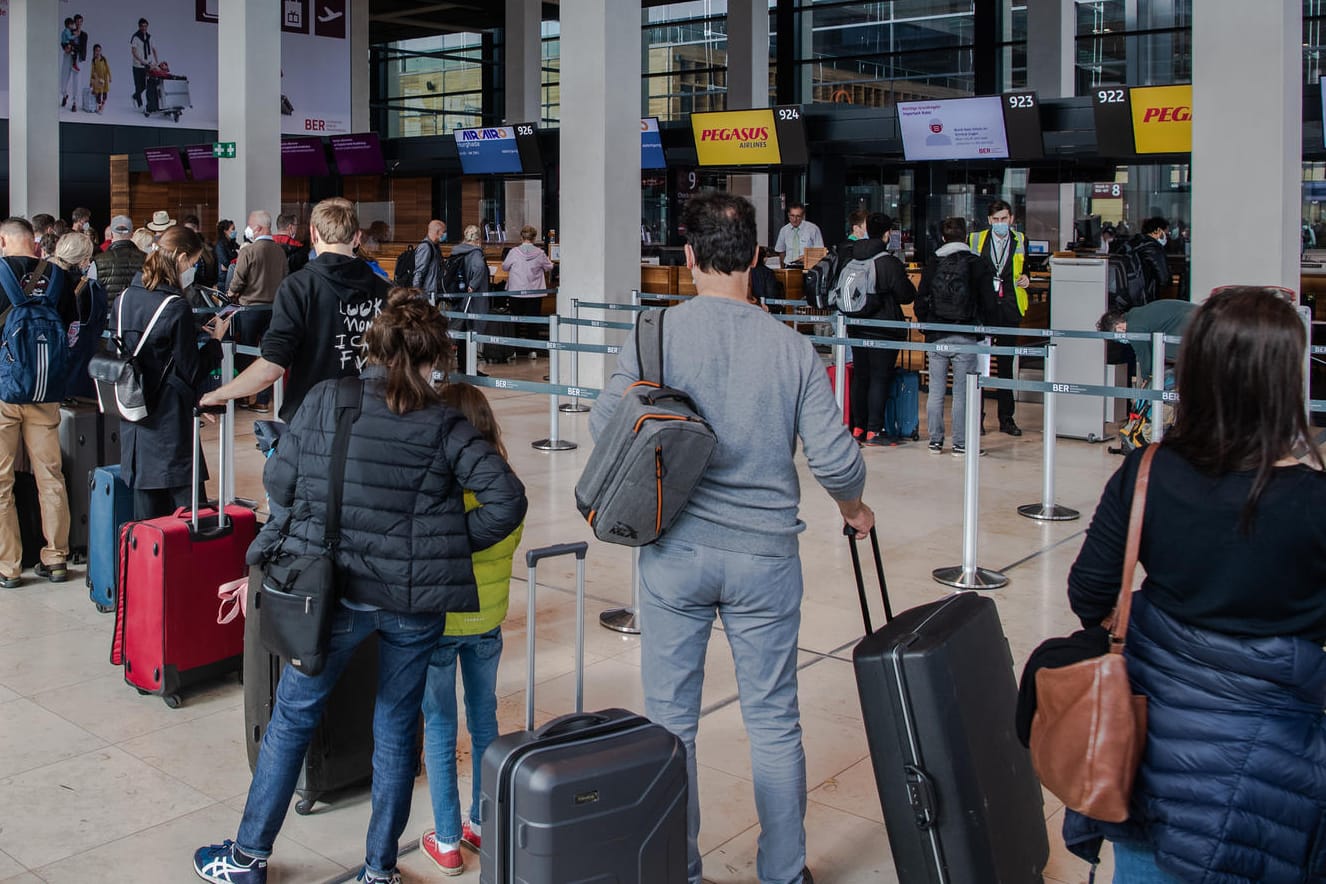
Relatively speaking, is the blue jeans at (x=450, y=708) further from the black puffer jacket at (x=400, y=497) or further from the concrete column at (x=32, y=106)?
the concrete column at (x=32, y=106)

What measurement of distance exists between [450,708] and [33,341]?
11.1 ft

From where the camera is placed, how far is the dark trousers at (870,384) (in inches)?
404

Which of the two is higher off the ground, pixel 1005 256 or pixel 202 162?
pixel 202 162

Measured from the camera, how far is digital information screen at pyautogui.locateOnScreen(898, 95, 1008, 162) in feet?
47.7

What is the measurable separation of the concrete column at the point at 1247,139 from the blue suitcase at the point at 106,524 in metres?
6.70

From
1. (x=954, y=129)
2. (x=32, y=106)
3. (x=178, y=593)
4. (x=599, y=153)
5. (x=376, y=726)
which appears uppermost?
(x=32, y=106)

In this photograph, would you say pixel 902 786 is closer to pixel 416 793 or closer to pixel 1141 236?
pixel 416 793

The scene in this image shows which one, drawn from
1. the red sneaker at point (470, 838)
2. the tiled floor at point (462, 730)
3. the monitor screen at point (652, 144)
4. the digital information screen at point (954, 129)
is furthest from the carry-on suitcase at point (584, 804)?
the monitor screen at point (652, 144)

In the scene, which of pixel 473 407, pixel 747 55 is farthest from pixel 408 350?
pixel 747 55

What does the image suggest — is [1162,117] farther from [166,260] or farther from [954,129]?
[166,260]

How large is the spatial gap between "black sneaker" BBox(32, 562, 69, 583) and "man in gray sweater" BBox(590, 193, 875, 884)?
423cm

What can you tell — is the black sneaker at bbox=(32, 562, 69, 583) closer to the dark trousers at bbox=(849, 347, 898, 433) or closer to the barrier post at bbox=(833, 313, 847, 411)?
the barrier post at bbox=(833, 313, 847, 411)

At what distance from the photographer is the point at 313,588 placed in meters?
3.11

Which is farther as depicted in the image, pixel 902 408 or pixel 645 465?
pixel 902 408
